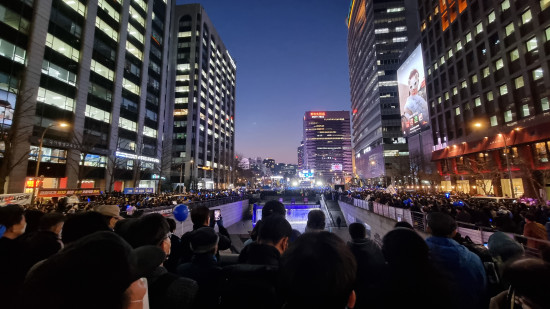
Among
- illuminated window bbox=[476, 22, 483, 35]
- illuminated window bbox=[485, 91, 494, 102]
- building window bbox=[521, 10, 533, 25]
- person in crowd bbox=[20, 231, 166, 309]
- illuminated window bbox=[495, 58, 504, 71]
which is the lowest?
person in crowd bbox=[20, 231, 166, 309]

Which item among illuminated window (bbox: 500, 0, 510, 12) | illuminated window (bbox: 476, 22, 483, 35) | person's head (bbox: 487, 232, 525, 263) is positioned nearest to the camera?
person's head (bbox: 487, 232, 525, 263)

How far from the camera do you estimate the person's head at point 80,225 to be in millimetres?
2516

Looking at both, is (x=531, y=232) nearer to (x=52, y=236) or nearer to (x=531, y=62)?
(x=52, y=236)

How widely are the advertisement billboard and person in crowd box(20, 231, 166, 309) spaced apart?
197ft

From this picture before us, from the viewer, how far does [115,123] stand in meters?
44.1

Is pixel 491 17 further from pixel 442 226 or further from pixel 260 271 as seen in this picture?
pixel 260 271

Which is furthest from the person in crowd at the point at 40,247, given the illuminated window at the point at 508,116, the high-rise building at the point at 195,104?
the high-rise building at the point at 195,104

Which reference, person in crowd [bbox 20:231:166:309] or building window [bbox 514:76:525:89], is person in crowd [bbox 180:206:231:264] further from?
building window [bbox 514:76:525:89]

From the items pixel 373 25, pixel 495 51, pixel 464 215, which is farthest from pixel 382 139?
pixel 464 215

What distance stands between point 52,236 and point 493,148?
146ft

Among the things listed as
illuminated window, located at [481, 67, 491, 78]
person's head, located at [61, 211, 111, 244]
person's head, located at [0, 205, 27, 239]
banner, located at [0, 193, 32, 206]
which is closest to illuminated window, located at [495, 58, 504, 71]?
illuminated window, located at [481, 67, 491, 78]

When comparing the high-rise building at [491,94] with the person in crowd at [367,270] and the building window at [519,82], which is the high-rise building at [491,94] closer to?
the building window at [519,82]

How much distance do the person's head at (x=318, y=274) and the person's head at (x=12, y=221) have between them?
4597 mm

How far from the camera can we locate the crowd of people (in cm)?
112
